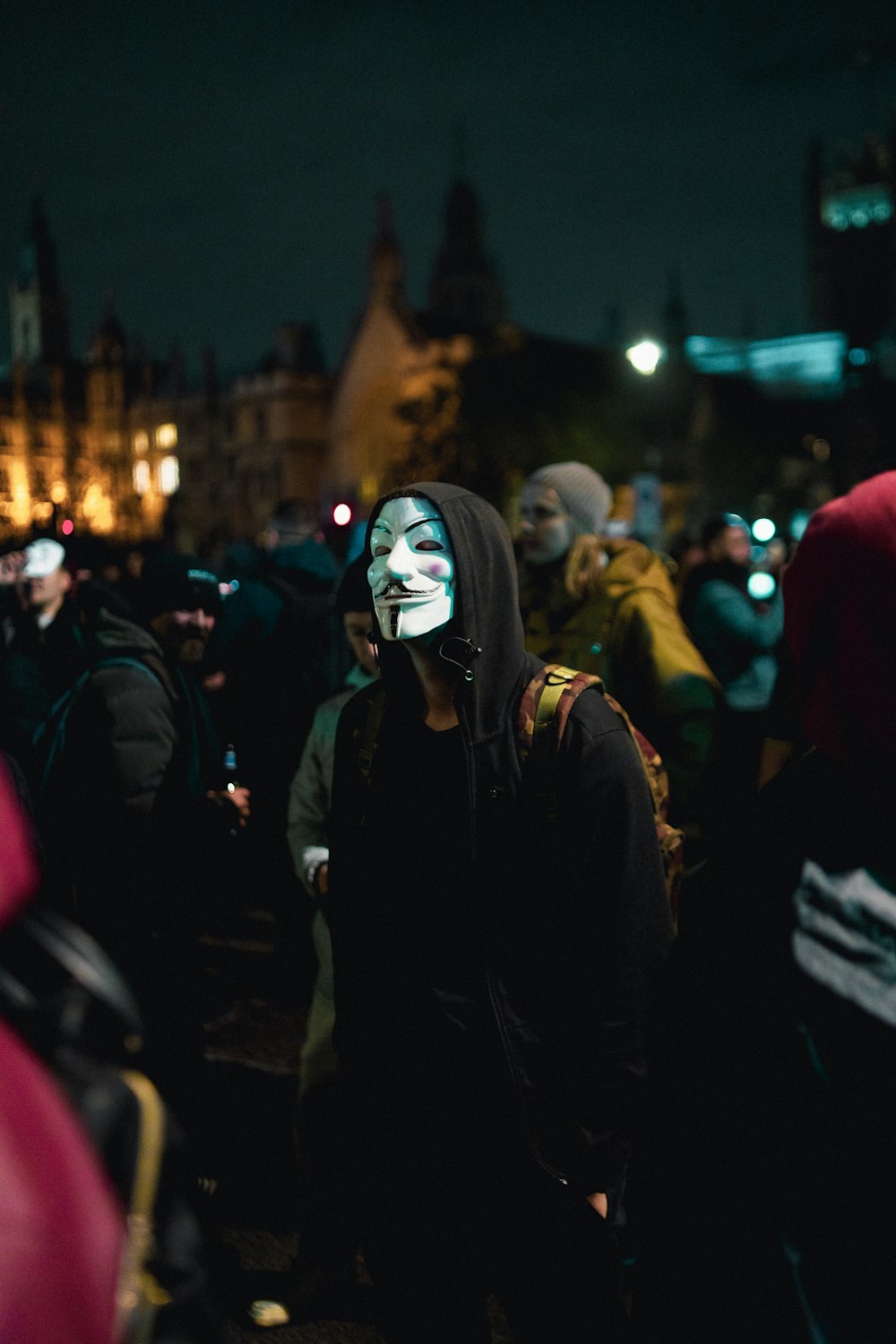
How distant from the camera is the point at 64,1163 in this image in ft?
2.99

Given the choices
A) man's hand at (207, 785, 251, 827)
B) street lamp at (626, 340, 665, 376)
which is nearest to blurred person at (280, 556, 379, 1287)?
man's hand at (207, 785, 251, 827)

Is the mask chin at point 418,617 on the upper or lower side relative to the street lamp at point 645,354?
lower

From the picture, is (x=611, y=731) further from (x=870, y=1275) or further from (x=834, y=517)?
(x=870, y=1275)

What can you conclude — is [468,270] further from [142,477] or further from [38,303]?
[38,303]

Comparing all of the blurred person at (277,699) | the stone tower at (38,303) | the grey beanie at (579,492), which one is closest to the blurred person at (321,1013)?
the grey beanie at (579,492)

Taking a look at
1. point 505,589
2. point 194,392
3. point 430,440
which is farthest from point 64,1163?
point 194,392

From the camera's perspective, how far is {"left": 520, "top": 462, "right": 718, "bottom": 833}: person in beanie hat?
382cm

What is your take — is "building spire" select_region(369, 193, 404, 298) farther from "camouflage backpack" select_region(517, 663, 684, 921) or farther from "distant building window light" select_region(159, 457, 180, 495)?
"camouflage backpack" select_region(517, 663, 684, 921)

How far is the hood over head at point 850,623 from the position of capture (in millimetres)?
1445

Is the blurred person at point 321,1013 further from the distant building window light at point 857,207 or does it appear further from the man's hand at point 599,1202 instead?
the distant building window light at point 857,207

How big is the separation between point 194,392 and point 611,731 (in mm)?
69538

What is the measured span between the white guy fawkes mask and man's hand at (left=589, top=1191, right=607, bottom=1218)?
1.19m

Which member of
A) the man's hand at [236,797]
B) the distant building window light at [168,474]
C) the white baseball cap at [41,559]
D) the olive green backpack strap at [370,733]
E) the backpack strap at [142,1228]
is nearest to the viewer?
the backpack strap at [142,1228]

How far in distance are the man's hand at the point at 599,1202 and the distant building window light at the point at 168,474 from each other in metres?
63.8
